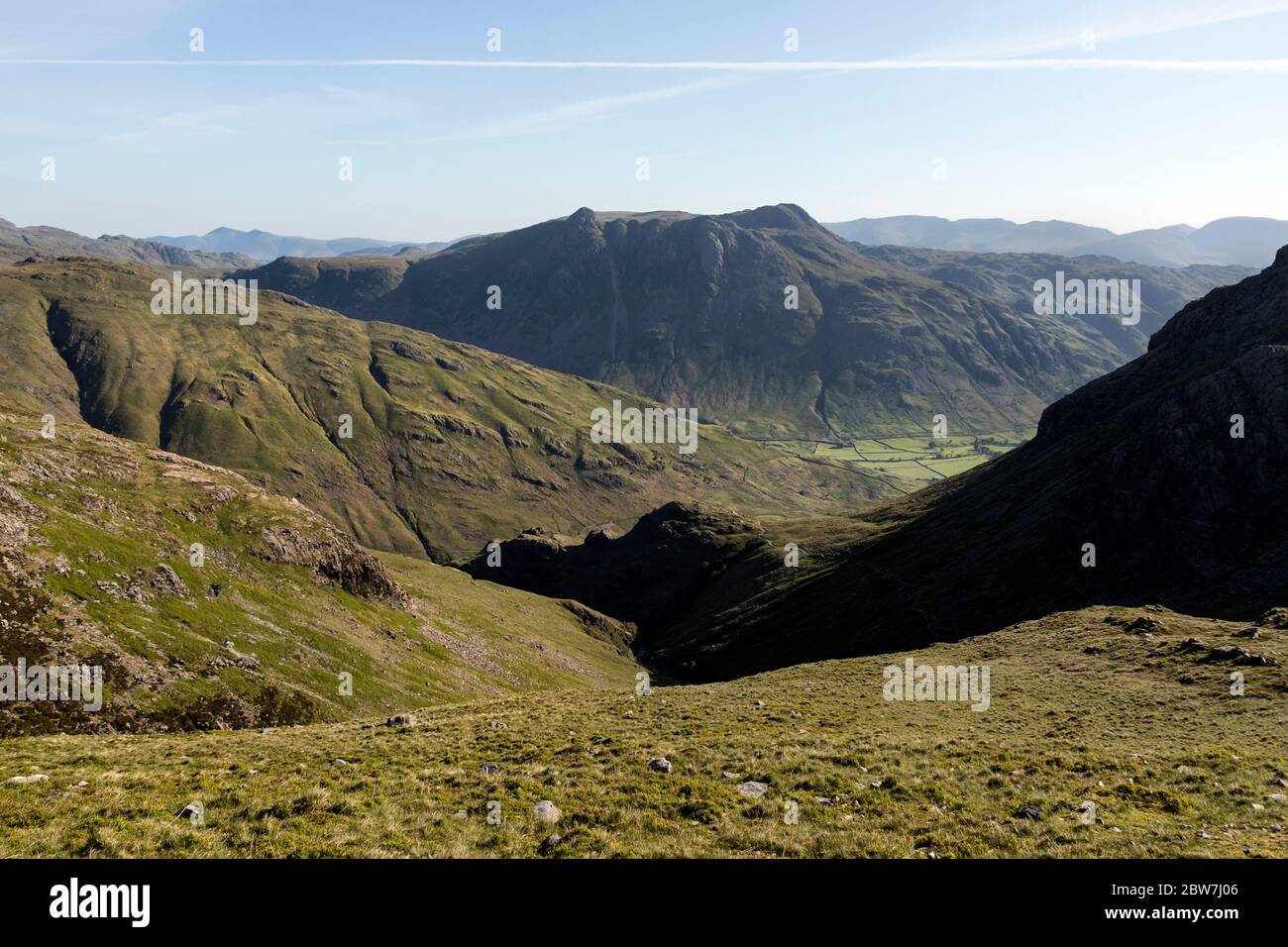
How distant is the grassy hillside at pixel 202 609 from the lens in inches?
2365

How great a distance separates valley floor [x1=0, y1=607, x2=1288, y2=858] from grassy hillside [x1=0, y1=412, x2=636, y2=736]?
924 inches

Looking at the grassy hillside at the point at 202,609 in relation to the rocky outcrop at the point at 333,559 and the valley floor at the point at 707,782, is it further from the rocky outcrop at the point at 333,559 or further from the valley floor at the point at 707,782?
the valley floor at the point at 707,782

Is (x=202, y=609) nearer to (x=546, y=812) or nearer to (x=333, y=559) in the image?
(x=333, y=559)

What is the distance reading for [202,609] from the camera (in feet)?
244

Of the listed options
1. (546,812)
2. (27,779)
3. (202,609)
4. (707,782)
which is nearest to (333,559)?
(202,609)

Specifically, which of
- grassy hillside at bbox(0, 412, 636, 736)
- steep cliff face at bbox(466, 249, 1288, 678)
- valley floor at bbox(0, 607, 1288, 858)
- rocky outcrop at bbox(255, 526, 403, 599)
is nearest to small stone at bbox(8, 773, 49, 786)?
valley floor at bbox(0, 607, 1288, 858)

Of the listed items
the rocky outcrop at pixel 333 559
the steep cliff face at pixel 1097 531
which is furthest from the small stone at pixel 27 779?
the steep cliff face at pixel 1097 531

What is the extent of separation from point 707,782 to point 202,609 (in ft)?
226

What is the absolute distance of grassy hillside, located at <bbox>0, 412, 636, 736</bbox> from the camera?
197ft

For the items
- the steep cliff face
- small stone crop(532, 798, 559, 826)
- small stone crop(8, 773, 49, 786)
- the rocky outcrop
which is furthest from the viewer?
the rocky outcrop

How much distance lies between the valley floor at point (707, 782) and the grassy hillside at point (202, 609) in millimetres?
23482

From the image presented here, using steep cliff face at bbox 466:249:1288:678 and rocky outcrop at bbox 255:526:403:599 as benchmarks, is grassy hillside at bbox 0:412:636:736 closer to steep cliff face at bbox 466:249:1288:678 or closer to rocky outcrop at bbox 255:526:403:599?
rocky outcrop at bbox 255:526:403:599
